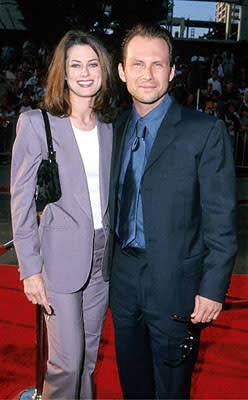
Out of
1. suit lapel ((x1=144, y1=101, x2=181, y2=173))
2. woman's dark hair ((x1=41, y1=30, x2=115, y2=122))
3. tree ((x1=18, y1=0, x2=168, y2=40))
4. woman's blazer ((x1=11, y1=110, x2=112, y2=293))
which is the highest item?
tree ((x1=18, y1=0, x2=168, y2=40))

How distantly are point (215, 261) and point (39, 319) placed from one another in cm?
104

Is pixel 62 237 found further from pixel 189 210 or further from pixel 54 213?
pixel 189 210

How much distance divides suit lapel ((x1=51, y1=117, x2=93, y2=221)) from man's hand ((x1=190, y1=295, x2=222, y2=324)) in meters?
0.60

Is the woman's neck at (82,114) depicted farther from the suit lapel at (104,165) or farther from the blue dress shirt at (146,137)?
the blue dress shirt at (146,137)

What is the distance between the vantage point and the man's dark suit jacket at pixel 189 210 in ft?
5.62

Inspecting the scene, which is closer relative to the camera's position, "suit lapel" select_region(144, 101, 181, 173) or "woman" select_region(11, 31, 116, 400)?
"suit lapel" select_region(144, 101, 181, 173)

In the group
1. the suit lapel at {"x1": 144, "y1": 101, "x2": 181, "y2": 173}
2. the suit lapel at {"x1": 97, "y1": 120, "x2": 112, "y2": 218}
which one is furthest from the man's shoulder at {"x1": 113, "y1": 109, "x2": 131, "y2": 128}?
the suit lapel at {"x1": 144, "y1": 101, "x2": 181, "y2": 173}

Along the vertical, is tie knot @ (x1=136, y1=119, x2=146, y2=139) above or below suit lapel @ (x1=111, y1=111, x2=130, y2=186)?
above

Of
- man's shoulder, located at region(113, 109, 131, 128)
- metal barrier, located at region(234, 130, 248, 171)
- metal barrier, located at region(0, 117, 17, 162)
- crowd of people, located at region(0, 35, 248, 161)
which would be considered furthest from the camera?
crowd of people, located at region(0, 35, 248, 161)

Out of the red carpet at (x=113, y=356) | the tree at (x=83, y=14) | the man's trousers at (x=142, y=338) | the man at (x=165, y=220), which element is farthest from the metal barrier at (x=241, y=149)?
the tree at (x=83, y=14)

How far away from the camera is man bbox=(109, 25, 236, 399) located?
1.73 metres

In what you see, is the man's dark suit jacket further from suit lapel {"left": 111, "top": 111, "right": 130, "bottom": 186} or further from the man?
suit lapel {"left": 111, "top": 111, "right": 130, "bottom": 186}

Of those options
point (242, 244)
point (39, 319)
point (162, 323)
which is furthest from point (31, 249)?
point (242, 244)

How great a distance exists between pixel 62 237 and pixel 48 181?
0.27m
